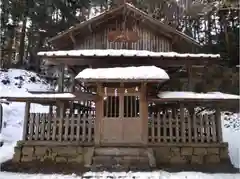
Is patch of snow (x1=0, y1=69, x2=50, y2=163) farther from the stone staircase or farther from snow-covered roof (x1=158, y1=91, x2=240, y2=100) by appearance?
snow-covered roof (x1=158, y1=91, x2=240, y2=100)

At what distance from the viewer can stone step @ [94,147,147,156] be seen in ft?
28.7

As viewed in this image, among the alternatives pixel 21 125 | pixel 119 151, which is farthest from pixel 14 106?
pixel 119 151

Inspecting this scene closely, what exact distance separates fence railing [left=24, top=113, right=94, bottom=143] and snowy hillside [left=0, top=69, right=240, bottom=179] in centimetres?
116

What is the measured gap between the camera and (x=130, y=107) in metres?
9.29

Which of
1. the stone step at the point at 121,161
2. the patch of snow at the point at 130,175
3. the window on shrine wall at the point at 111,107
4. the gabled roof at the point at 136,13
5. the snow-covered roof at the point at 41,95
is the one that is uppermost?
the gabled roof at the point at 136,13

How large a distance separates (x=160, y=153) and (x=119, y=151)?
1.44 meters

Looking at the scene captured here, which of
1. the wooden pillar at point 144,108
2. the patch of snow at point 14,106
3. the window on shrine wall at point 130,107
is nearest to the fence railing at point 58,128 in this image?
the patch of snow at point 14,106

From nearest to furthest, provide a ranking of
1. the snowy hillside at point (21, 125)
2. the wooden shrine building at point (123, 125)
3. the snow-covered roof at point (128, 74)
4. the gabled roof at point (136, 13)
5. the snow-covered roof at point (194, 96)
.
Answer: the snowy hillside at point (21, 125) → the snow-covered roof at point (128, 74) → the snow-covered roof at point (194, 96) → the wooden shrine building at point (123, 125) → the gabled roof at point (136, 13)

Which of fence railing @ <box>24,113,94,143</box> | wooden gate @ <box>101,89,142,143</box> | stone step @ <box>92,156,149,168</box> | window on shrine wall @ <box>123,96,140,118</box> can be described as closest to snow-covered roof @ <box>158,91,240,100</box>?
window on shrine wall @ <box>123,96,140,118</box>

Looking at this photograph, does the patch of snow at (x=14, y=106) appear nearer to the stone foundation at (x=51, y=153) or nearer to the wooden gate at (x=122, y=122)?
the stone foundation at (x=51, y=153)

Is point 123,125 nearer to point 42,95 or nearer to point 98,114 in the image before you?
point 98,114

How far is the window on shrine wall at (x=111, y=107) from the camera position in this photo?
9.21 m

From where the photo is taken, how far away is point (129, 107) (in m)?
9.32

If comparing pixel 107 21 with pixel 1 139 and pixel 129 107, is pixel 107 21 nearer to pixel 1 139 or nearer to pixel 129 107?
pixel 129 107
